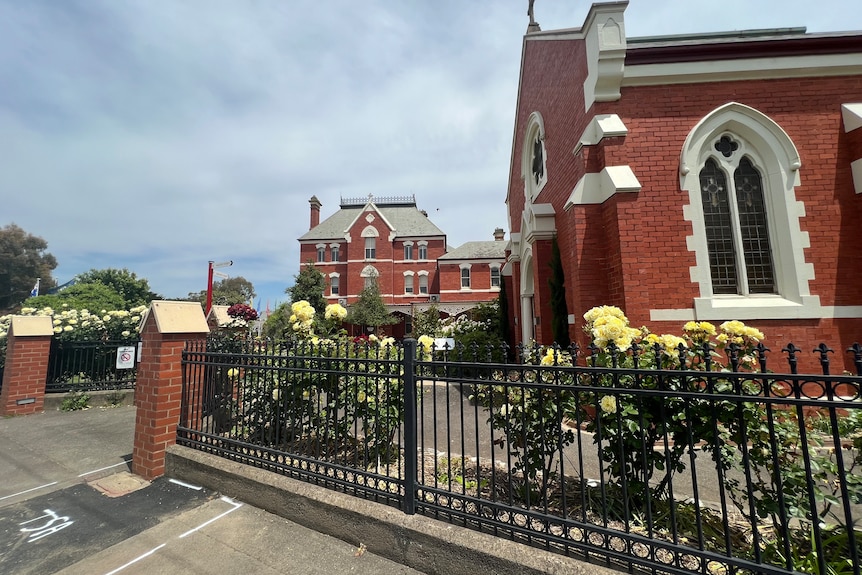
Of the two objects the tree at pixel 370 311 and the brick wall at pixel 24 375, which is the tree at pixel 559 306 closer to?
the brick wall at pixel 24 375

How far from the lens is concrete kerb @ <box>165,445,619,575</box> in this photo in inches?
92.1

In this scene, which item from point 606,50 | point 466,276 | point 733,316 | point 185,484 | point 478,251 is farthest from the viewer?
point 478,251

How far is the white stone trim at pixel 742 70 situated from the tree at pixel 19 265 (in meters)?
67.0

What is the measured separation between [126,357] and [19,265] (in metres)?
57.1

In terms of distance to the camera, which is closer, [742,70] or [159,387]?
[159,387]

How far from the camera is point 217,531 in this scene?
3164 mm

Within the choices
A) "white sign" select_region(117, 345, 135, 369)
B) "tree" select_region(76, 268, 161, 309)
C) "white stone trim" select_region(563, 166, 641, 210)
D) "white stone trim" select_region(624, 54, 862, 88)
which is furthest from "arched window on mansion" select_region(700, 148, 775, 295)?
"tree" select_region(76, 268, 161, 309)

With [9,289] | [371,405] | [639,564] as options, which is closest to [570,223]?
[371,405]

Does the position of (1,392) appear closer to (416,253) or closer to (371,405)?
(371,405)

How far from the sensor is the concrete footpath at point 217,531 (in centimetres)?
262

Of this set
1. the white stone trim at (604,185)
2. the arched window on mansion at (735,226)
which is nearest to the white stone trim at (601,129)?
the white stone trim at (604,185)

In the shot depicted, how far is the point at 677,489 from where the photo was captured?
12.4ft

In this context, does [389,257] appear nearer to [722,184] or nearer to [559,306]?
[559,306]

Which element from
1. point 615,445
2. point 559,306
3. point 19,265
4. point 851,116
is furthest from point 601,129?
point 19,265
